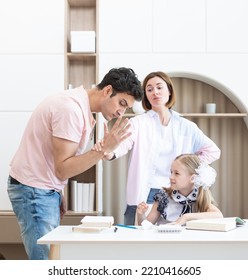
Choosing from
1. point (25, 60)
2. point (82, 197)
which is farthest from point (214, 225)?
point (25, 60)

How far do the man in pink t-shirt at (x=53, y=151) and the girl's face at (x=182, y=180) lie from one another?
0.57 meters

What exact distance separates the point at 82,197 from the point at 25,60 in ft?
3.62

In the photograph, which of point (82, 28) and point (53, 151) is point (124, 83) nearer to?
point (53, 151)

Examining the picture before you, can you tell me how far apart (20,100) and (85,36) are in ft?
2.22

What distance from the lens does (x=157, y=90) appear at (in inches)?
125

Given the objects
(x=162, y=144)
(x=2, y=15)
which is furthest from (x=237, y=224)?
(x=2, y=15)

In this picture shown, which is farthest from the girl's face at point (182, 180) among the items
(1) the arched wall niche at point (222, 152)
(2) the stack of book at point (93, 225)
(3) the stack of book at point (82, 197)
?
(1) the arched wall niche at point (222, 152)

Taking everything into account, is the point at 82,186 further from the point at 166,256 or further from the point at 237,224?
the point at 166,256

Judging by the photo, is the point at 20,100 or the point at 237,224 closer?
the point at 237,224

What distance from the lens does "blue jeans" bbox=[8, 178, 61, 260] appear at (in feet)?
7.24
